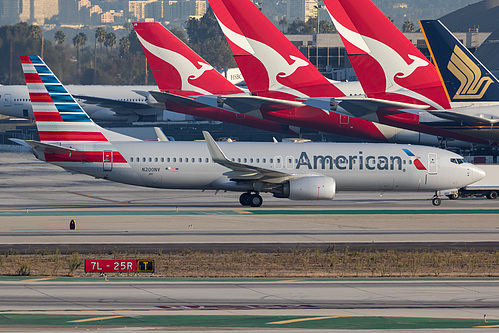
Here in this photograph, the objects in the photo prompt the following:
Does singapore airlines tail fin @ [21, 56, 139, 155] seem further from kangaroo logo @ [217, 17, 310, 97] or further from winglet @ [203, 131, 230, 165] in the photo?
kangaroo logo @ [217, 17, 310, 97]

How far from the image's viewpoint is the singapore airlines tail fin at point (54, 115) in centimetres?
4375

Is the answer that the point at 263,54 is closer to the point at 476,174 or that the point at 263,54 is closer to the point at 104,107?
the point at 476,174

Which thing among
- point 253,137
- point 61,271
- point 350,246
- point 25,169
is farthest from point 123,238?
point 253,137

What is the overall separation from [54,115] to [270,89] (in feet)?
88.2

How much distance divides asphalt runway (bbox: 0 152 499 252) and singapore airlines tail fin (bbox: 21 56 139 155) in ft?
12.3

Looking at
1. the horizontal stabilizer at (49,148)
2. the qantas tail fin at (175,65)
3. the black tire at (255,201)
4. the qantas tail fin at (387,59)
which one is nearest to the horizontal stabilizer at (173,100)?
the qantas tail fin at (175,65)

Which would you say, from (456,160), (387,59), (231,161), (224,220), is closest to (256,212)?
(231,161)

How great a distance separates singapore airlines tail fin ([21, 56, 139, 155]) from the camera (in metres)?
43.8

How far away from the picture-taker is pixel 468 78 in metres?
56.1

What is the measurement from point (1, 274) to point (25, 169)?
4271 cm

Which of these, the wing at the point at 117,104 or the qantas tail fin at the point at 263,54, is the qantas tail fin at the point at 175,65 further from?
the wing at the point at 117,104

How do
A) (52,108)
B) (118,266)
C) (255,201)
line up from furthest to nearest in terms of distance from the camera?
(255,201) < (52,108) < (118,266)

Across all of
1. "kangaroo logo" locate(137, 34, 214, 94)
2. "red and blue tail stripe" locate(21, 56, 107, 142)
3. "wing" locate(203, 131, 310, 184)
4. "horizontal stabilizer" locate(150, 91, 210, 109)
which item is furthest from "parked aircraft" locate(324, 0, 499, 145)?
"red and blue tail stripe" locate(21, 56, 107, 142)

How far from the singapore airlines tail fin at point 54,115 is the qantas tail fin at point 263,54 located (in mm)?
23712
